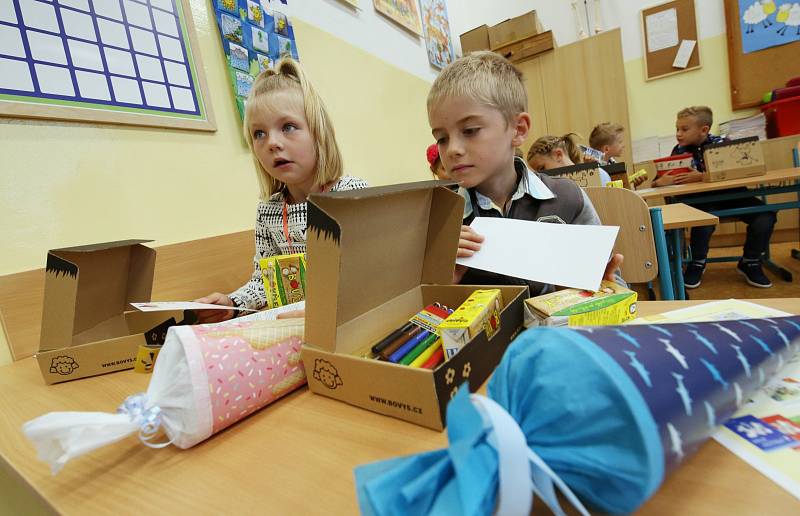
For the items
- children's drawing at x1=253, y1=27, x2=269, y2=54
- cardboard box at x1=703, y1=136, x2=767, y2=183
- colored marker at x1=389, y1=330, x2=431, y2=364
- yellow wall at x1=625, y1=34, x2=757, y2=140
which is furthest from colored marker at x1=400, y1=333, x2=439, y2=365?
yellow wall at x1=625, y1=34, x2=757, y2=140

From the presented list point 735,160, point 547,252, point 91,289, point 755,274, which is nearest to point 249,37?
point 91,289

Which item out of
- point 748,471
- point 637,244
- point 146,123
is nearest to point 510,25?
point 637,244

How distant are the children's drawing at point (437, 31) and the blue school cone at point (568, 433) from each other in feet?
8.71

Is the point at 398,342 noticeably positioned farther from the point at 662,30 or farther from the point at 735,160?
the point at 662,30

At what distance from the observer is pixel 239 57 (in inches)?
49.7

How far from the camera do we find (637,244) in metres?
1.03

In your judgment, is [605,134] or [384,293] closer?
[384,293]

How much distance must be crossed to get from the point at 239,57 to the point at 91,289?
95cm

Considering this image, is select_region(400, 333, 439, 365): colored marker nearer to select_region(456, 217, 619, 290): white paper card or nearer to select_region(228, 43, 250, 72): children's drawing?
select_region(456, 217, 619, 290): white paper card

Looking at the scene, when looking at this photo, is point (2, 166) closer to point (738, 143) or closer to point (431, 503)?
point (431, 503)

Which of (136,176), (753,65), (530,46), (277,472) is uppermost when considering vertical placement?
(530,46)

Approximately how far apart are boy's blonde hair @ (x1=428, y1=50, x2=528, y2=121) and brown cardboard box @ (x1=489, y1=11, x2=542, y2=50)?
2652mm

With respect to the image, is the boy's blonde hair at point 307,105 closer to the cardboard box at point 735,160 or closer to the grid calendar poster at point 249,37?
the grid calendar poster at point 249,37

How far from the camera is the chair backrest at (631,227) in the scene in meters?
1.00
